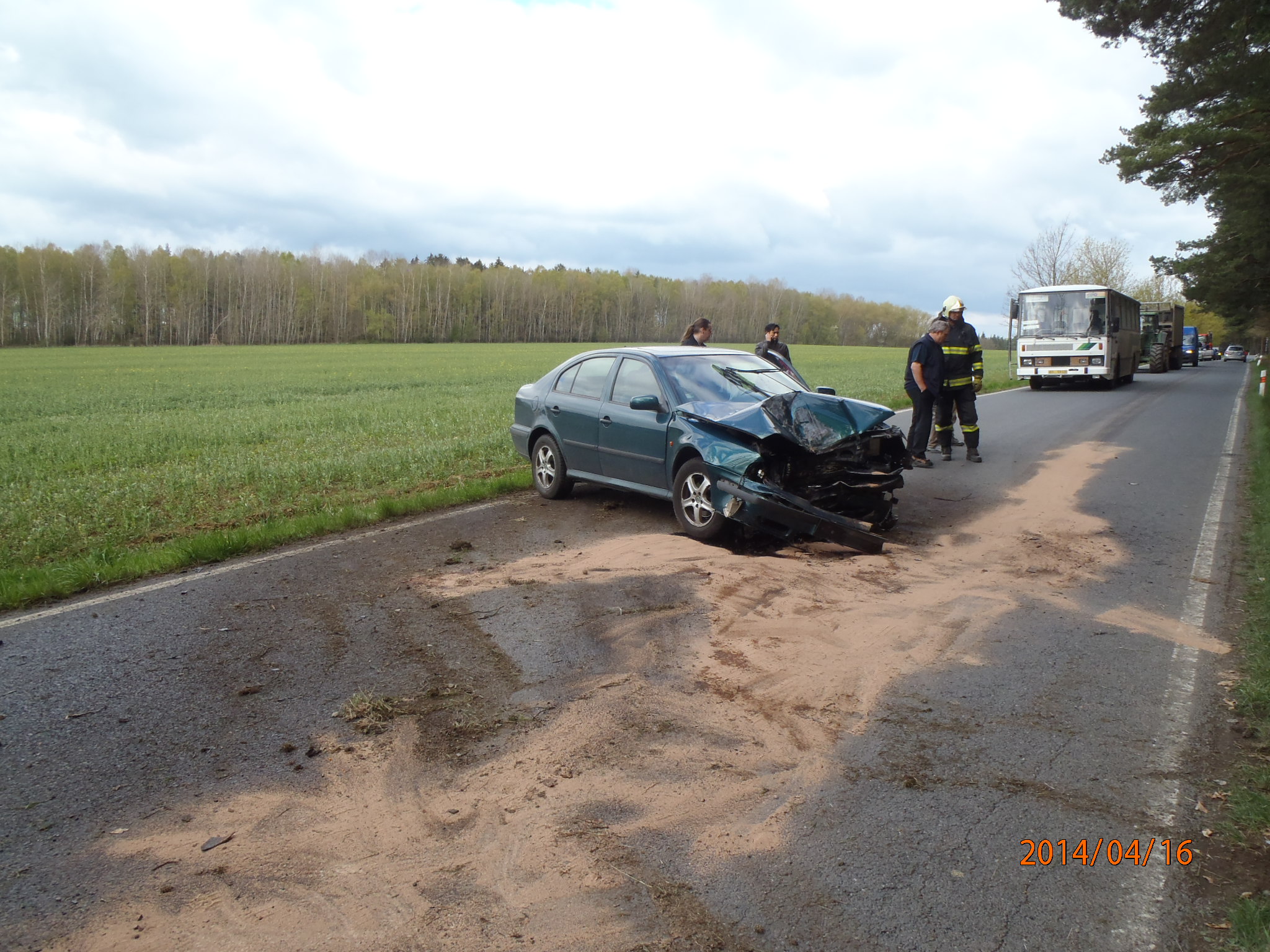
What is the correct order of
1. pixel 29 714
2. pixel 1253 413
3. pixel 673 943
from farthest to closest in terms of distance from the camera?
pixel 1253 413 < pixel 29 714 < pixel 673 943

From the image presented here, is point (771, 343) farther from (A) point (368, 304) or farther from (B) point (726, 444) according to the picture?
(A) point (368, 304)

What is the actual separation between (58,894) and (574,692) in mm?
2170

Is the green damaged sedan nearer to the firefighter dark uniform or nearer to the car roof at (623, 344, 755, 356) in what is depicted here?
the car roof at (623, 344, 755, 356)

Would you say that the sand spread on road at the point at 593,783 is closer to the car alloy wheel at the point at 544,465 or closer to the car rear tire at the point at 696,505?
the car rear tire at the point at 696,505

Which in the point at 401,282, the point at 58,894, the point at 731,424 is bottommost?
the point at 58,894

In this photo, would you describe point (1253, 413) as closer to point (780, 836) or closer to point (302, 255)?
point (780, 836)

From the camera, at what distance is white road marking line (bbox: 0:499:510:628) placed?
597 centimetres

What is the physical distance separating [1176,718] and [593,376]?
6.15 meters

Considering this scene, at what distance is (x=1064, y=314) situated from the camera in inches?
1046

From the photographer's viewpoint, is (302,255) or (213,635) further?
(302,255)

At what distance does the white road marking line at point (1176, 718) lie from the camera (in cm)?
276

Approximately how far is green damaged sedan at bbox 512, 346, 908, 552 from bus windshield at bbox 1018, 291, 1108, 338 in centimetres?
2042

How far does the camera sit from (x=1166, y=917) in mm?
2723

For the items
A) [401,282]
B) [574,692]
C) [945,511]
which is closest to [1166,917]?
[574,692]
